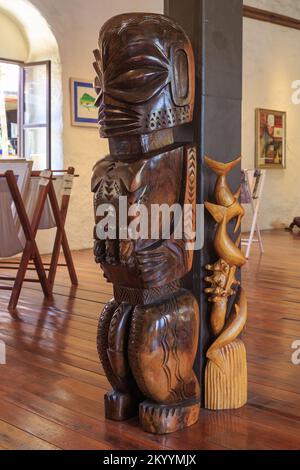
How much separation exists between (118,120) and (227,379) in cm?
89

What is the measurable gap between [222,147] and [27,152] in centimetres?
509

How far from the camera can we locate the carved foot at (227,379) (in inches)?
75.7

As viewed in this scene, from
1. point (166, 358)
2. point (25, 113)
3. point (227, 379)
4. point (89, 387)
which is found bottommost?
point (89, 387)

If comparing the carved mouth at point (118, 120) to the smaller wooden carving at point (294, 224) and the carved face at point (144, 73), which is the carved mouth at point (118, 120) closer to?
the carved face at point (144, 73)

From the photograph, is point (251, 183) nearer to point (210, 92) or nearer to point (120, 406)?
point (210, 92)

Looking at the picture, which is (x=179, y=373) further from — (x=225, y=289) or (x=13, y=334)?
(x=13, y=334)

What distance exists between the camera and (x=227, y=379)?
1931mm

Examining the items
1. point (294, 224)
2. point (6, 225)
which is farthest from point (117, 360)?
point (294, 224)

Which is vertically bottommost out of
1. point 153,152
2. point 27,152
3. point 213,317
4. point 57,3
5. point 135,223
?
point 213,317

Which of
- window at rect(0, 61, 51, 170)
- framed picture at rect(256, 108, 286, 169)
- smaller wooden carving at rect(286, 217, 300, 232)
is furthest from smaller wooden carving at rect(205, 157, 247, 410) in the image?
framed picture at rect(256, 108, 286, 169)

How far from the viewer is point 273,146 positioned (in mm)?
9250

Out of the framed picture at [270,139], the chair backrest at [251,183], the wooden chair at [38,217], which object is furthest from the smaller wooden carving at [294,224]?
the wooden chair at [38,217]

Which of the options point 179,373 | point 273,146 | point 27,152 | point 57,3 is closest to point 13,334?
point 179,373

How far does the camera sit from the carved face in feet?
5.52
